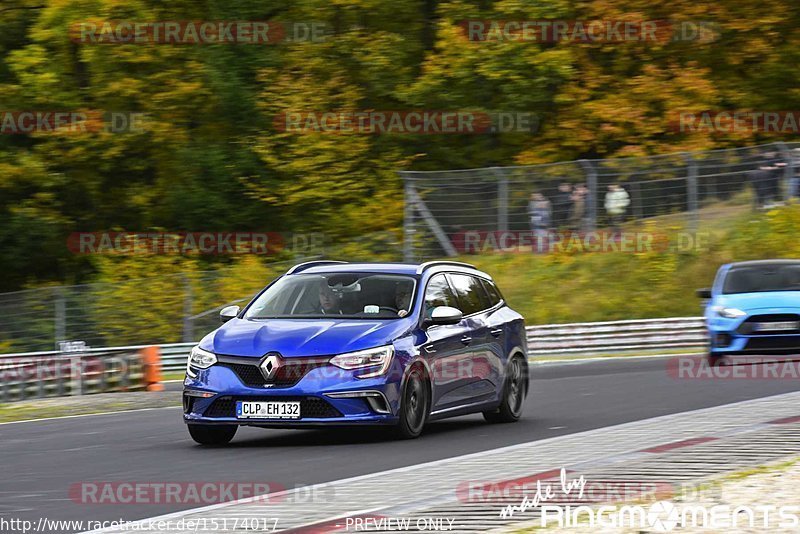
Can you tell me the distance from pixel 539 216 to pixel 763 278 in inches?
455

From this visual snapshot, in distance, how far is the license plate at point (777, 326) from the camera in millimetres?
21500

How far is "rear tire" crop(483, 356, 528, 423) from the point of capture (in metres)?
15.4

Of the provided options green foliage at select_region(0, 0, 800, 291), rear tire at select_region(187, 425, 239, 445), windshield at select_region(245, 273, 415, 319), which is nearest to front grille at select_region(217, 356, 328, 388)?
rear tire at select_region(187, 425, 239, 445)

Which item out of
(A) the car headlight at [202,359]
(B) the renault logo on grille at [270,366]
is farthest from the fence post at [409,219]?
(B) the renault logo on grille at [270,366]

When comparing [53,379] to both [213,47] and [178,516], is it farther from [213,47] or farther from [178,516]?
[213,47]

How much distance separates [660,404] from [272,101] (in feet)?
102

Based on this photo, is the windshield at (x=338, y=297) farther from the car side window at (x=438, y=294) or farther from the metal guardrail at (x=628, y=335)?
the metal guardrail at (x=628, y=335)

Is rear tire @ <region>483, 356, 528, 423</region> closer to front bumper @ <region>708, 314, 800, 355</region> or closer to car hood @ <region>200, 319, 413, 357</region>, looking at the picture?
car hood @ <region>200, 319, 413, 357</region>

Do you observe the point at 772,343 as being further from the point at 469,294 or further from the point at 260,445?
the point at 260,445

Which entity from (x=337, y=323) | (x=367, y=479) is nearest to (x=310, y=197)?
(x=337, y=323)

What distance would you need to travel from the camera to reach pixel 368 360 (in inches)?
501

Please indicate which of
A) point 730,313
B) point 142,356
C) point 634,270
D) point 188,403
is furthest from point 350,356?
point 634,270

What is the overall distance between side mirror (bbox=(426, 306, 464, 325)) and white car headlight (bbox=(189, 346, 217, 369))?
6.55 ft

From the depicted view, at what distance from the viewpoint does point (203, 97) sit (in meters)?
46.9
